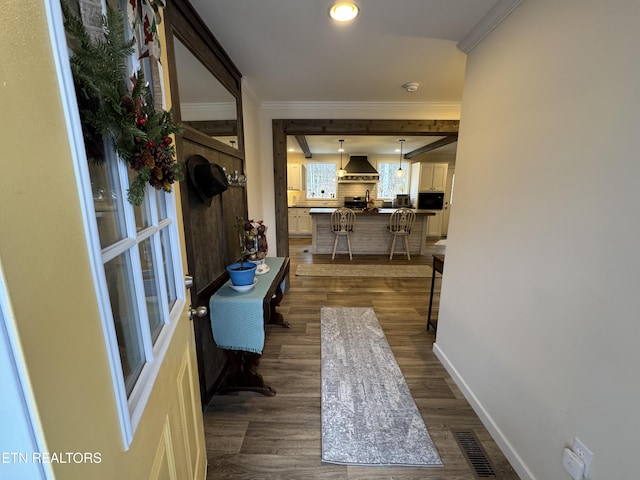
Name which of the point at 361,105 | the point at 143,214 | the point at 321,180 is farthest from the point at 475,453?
the point at 321,180

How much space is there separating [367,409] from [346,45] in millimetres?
2555

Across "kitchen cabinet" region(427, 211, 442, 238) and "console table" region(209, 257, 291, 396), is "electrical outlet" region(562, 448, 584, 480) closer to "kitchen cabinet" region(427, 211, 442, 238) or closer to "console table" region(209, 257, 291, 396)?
"console table" region(209, 257, 291, 396)

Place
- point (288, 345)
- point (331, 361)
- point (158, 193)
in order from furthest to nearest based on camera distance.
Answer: point (288, 345)
point (331, 361)
point (158, 193)

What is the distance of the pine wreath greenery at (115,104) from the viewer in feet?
1.68

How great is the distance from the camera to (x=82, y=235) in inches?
17.6

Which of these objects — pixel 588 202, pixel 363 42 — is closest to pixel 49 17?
pixel 588 202

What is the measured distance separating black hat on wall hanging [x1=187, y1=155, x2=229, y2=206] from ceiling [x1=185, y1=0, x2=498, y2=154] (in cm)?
87

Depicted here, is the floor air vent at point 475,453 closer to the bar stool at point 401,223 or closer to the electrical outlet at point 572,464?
the electrical outlet at point 572,464

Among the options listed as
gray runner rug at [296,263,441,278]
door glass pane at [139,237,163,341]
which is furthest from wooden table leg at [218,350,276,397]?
gray runner rug at [296,263,441,278]

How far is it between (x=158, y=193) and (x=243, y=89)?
211 centimetres

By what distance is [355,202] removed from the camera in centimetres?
792

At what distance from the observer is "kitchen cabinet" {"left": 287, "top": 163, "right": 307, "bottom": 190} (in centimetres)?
764

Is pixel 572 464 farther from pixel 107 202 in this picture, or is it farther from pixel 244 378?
pixel 107 202

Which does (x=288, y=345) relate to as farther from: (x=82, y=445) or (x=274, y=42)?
(x=274, y=42)
